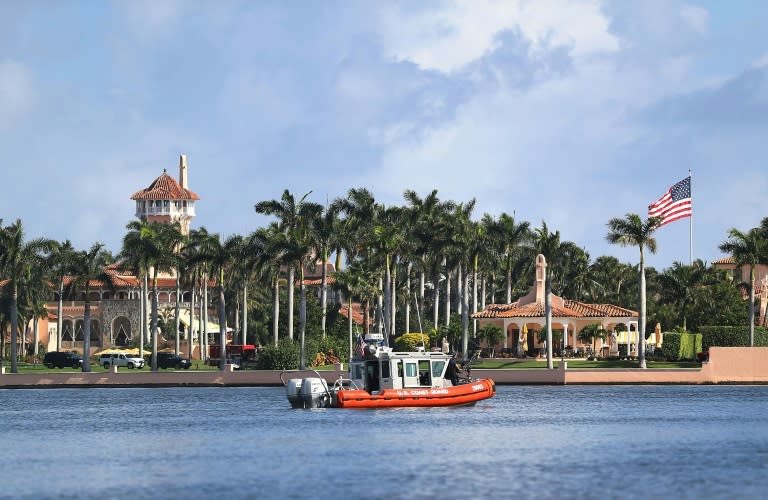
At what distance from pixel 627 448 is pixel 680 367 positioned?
52.4 metres

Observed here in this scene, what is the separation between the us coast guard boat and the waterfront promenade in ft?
71.2

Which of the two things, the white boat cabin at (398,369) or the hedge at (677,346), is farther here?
the hedge at (677,346)

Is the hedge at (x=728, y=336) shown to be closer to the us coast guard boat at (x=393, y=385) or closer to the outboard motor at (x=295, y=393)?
the us coast guard boat at (x=393, y=385)

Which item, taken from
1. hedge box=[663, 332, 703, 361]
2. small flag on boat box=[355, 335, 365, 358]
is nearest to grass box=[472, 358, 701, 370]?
hedge box=[663, 332, 703, 361]

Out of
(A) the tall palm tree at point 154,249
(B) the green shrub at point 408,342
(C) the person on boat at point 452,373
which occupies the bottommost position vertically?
(C) the person on boat at point 452,373

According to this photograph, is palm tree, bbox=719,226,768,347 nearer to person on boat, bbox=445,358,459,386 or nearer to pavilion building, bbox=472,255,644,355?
pavilion building, bbox=472,255,644,355

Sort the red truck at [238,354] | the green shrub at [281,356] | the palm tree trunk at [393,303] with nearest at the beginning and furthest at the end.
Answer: the green shrub at [281,356], the red truck at [238,354], the palm tree trunk at [393,303]

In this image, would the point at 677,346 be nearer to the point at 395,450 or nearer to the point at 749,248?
the point at 749,248

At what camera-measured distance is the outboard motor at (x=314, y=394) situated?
78.1 m

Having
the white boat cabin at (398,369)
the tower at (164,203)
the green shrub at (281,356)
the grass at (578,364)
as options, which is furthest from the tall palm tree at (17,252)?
the tower at (164,203)

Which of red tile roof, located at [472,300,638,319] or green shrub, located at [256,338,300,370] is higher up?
red tile roof, located at [472,300,638,319]

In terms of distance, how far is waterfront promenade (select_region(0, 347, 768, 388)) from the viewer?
Result: 338ft

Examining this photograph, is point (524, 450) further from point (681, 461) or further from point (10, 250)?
point (10, 250)

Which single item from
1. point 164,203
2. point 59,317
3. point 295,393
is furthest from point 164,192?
point 295,393
